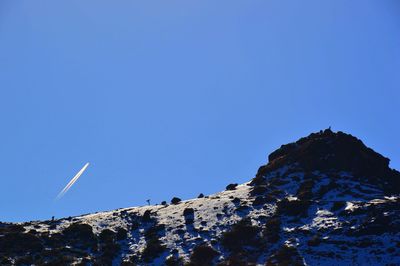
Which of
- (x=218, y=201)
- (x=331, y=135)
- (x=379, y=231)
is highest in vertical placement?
(x=331, y=135)

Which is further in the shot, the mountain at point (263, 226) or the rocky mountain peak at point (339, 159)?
the rocky mountain peak at point (339, 159)

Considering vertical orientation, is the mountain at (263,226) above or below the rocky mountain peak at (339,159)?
below

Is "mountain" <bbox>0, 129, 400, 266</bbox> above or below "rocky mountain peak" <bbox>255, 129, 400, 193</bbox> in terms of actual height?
below

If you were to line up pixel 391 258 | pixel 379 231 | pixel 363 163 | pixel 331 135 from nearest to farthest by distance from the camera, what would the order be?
pixel 391 258 → pixel 379 231 → pixel 363 163 → pixel 331 135

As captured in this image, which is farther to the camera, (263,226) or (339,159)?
(339,159)

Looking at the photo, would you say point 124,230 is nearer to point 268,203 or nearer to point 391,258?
point 268,203

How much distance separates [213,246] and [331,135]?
50.6 meters

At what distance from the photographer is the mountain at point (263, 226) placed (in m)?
69.1

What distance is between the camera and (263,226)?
79.2m

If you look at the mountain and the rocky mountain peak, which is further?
the rocky mountain peak

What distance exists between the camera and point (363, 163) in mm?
104125

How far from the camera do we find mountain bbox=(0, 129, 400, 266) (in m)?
69.1

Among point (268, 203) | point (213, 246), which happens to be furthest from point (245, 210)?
point (213, 246)

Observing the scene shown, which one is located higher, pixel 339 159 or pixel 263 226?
pixel 339 159
